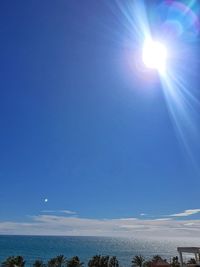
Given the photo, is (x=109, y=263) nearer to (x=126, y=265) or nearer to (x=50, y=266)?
(x=50, y=266)

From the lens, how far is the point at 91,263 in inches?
2566

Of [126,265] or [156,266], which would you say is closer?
[156,266]

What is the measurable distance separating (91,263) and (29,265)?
82.7m

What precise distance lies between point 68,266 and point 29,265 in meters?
79.0

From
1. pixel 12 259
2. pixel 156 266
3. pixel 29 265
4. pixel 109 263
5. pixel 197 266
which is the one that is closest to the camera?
pixel 197 266

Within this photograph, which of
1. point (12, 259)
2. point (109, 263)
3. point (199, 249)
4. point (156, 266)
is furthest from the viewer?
point (109, 263)

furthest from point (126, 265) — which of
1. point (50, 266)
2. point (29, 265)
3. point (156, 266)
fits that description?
point (156, 266)

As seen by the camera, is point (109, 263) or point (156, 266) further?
point (109, 263)

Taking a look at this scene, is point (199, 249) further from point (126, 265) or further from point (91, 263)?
point (126, 265)

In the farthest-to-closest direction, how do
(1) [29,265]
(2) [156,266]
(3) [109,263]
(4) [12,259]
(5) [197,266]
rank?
(1) [29,265] → (3) [109,263] → (4) [12,259] → (2) [156,266] → (5) [197,266]

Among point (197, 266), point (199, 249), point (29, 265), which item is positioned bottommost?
point (197, 266)

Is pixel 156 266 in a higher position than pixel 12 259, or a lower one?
lower

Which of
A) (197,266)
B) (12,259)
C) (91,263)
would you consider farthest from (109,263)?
(197,266)

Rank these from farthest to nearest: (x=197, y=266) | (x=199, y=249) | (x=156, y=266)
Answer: (x=156, y=266), (x=199, y=249), (x=197, y=266)
